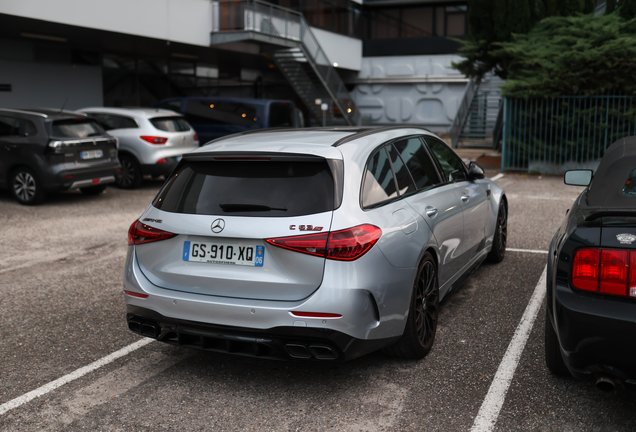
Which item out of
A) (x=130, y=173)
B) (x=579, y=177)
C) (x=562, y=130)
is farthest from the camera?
(x=562, y=130)

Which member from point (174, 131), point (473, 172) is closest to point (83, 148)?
point (174, 131)

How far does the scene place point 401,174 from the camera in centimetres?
424

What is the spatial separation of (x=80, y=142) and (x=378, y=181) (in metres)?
8.67

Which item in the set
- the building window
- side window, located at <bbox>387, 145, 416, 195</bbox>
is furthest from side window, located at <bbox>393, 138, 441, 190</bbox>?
the building window

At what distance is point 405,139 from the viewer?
15.3ft

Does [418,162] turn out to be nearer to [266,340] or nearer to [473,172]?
[473,172]

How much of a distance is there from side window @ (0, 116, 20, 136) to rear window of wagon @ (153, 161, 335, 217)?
855cm

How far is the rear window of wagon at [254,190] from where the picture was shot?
3.45 meters

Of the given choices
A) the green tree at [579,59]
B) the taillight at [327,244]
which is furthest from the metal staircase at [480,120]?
the taillight at [327,244]

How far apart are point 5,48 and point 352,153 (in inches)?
689

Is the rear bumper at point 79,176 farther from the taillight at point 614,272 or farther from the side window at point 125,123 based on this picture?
the taillight at point 614,272

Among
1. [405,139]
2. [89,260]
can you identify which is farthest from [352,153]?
[89,260]

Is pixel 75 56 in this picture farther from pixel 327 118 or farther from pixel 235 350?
pixel 235 350

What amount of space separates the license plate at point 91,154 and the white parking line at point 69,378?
7550mm
